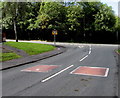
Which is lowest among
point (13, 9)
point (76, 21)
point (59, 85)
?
point (59, 85)

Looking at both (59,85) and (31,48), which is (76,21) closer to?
(31,48)

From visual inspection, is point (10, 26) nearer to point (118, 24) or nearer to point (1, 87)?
point (118, 24)

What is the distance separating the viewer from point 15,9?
3006 centimetres

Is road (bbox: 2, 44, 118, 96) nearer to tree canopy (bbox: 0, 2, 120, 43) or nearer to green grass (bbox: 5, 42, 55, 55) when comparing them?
green grass (bbox: 5, 42, 55, 55)

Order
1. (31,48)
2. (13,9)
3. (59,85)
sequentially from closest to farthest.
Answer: (59,85) < (31,48) < (13,9)

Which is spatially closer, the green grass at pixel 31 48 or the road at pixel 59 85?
the road at pixel 59 85

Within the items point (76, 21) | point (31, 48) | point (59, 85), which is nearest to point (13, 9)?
point (31, 48)

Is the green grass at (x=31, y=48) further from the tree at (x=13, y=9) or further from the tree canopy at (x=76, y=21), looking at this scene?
the tree canopy at (x=76, y=21)

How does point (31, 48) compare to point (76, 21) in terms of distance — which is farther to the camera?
point (76, 21)

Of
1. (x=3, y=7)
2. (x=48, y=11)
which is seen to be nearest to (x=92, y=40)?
(x=48, y=11)

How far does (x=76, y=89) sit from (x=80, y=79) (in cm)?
173

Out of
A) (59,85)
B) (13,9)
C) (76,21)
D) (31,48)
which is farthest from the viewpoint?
(76,21)

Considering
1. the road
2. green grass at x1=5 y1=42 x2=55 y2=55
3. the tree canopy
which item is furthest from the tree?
the road

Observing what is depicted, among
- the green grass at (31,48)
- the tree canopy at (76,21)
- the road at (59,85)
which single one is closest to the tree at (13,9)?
the green grass at (31,48)
